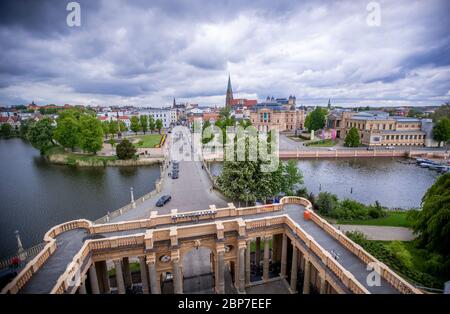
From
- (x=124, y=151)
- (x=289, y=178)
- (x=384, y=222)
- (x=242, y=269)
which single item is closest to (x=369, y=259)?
(x=242, y=269)

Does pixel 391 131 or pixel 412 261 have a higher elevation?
pixel 391 131

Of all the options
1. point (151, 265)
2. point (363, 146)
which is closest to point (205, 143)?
point (363, 146)

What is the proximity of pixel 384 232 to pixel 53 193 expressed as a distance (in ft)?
141

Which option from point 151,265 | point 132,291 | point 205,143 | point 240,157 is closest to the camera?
point 151,265

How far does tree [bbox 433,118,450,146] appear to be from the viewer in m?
63.6

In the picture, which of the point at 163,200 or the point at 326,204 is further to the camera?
the point at 163,200

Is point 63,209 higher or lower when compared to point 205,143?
lower

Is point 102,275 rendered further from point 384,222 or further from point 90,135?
point 90,135

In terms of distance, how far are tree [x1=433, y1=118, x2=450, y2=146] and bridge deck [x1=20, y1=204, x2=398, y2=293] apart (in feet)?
239

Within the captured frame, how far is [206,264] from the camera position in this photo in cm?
1925

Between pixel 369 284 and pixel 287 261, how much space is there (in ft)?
25.9

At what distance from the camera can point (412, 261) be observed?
1741cm

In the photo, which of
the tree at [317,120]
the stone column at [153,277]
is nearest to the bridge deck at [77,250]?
the stone column at [153,277]
